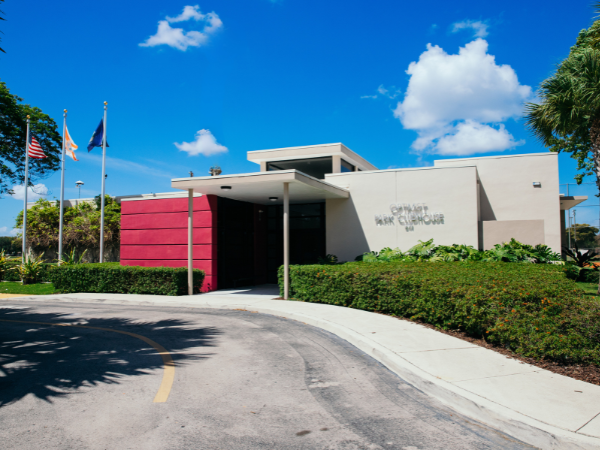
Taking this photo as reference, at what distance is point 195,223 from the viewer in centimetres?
1589

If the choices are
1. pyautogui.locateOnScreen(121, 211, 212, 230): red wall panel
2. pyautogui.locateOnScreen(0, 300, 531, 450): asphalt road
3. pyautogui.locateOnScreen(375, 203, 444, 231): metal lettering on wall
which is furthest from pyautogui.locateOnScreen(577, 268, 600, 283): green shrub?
pyautogui.locateOnScreen(121, 211, 212, 230): red wall panel

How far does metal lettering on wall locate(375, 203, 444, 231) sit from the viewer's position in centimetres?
1567

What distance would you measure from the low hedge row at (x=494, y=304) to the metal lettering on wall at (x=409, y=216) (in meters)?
5.11

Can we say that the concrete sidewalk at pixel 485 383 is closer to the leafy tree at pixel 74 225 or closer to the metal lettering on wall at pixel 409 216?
the metal lettering on wall at pixel 409 216

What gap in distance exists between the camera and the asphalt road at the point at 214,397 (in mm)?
3822

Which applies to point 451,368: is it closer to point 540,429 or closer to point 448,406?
point 448,406

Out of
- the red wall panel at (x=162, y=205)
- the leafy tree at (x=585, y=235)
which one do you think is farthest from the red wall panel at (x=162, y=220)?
the leafy tree at (x=585, y=235)

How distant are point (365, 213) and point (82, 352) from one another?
38.3 feet

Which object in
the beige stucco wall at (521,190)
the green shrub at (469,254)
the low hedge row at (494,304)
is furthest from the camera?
the beige stucco wall at (521,190)

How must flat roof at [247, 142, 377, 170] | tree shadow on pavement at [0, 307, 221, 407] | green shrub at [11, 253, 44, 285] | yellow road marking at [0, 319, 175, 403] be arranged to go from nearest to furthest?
yellow road marking at [0, 319, 175, 403] → tree shadow on pavement at [0, 307, 221, 407] → flat roof at [247, 142, 377, 170] → green shrub at [11, 253, 44, 285]

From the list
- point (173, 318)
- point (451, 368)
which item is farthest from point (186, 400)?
point (173, 318)

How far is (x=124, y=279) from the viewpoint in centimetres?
1559

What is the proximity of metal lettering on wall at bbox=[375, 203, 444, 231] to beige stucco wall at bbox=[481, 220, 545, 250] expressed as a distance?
1.80m

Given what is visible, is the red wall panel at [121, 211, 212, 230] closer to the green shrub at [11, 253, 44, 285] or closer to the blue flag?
the green shrub at [11, 253, 44, 285]
